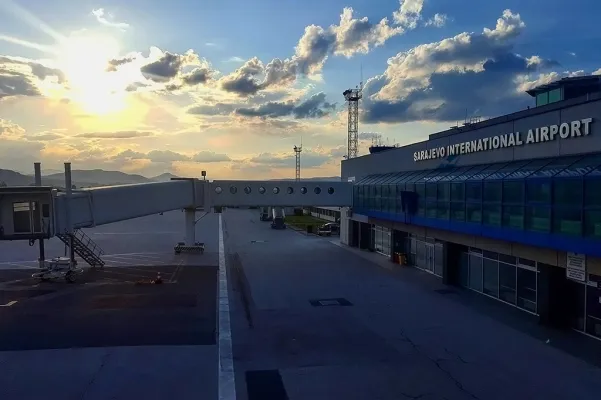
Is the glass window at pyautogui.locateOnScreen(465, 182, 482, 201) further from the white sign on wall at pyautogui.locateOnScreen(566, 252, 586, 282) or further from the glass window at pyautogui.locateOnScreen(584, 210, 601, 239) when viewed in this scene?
the glass window at pyautogui.locateOnScreen(584, 210, 601, 239)

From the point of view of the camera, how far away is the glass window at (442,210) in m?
27.9

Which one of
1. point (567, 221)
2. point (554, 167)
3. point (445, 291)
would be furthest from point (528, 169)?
point (445, 291)

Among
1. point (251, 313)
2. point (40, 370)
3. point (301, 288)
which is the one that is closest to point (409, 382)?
point (251, 313)

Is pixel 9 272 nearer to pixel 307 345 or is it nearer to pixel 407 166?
pixel 307 345

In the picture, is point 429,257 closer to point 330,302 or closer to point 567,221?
point 330,302

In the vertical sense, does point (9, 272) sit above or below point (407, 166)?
below

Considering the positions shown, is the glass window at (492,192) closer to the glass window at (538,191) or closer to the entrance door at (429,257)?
the glass window at (538,191)

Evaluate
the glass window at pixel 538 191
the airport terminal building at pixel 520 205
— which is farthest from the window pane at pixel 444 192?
the glass window at pixel 538 191

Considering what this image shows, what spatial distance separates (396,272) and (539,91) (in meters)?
16.4

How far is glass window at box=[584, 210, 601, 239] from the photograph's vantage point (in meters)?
16.8

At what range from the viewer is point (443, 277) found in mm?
Answer: 31312

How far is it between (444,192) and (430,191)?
1.82 m

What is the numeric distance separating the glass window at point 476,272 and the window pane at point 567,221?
32.9 ft

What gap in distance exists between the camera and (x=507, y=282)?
2594 cm
